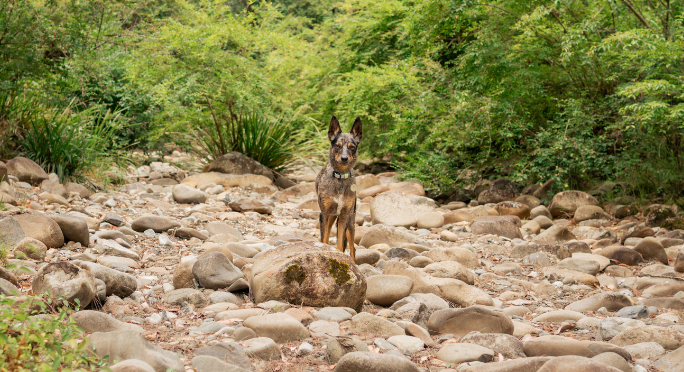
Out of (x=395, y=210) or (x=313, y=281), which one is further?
(x=395, y=210)

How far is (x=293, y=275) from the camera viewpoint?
4.15m

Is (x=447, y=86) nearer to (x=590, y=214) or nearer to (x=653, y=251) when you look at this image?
(x=590, y=214)

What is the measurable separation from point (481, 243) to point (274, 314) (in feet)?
16.6

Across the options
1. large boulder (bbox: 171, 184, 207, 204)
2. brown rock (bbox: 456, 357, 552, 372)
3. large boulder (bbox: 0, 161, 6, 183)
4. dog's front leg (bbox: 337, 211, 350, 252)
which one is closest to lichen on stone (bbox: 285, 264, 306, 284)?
dog's front leg (bbox: 337, 211, 350, 252)

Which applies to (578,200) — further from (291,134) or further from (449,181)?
(291,134)

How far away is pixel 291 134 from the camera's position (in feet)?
44.4

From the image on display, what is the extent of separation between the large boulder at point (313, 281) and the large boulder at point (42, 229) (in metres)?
2.22

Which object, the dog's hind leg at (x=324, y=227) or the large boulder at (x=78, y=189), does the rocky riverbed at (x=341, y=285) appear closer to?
the large boulder at (x=78, y=189)

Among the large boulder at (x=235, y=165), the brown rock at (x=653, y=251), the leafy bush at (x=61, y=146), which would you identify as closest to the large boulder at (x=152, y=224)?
the leafy bush at (x=61, y=146)

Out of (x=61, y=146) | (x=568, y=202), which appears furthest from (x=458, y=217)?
(x=61, y=146)

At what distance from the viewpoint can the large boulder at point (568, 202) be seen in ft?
32.6

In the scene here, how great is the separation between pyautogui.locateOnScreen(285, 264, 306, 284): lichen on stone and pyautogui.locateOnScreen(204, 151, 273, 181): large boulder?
26.4 ft

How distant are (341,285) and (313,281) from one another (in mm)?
215

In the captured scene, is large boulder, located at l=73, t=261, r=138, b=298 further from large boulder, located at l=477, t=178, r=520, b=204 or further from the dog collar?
large boulder, located at l=477, t=178, r=520, b=204
